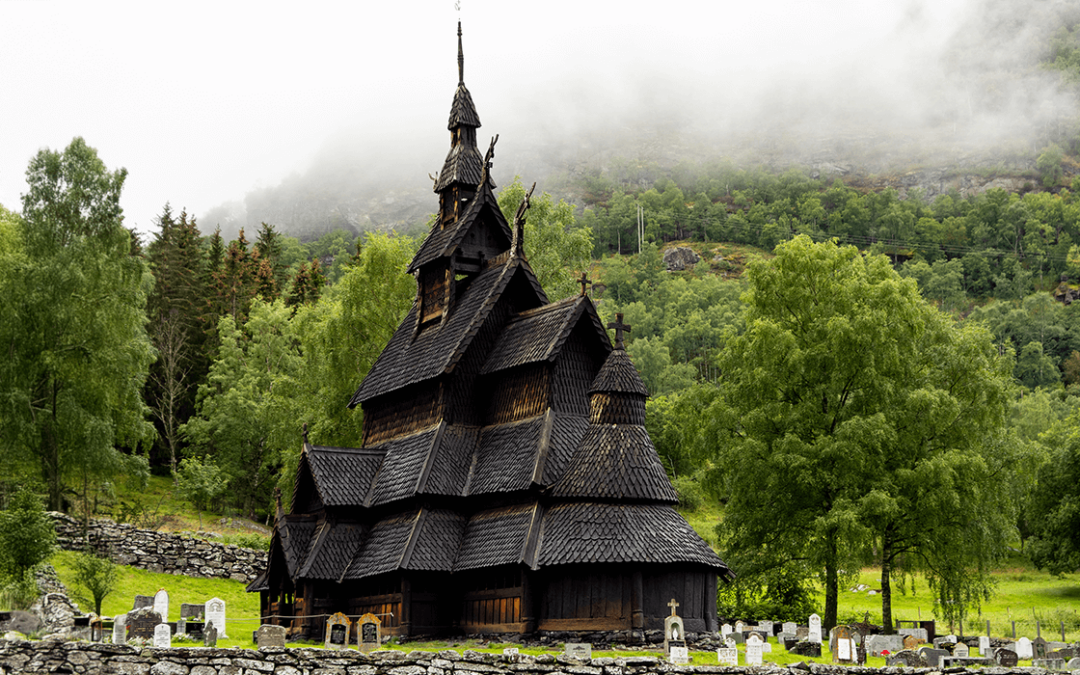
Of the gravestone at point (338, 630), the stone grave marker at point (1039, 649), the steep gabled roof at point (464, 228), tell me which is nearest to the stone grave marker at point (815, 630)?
the stone grave marker at point (1039, 649)

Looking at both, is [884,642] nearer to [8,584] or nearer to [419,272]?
[419,272]

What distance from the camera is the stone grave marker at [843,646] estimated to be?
27.0 meters

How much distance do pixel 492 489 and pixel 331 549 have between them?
558 cm

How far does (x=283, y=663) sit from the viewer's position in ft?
76.4

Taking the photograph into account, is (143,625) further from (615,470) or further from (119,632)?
(615,470)

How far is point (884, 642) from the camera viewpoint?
30.3 metres

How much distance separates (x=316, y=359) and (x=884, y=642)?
29380mm

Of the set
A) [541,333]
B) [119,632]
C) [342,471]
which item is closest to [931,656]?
[541,333]

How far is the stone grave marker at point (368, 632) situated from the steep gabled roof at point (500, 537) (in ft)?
9.58

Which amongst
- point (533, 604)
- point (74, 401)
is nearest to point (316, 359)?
point (74, 401)

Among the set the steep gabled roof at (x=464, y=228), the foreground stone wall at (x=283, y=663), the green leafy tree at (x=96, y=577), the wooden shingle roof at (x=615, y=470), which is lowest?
the foreground stone wall at (x=283, y=663)

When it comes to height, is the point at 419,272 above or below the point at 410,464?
above

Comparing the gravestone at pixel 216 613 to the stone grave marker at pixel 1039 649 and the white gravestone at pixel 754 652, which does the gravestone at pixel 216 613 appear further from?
the stone grave marker at pixel 1039 649

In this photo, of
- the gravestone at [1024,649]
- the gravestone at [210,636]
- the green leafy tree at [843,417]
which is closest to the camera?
the gravestone at [210,636]
